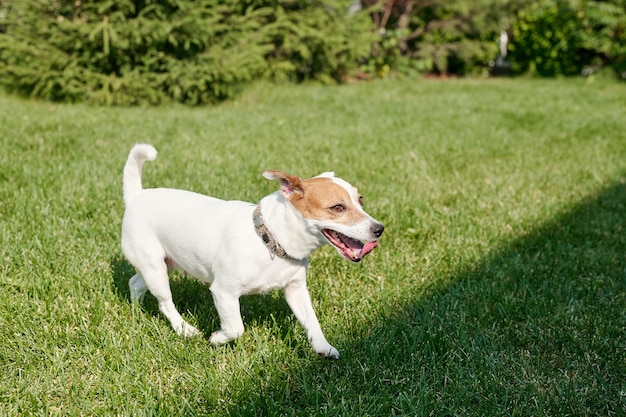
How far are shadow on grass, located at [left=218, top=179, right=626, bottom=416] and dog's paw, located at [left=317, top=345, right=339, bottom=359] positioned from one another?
1.9 inches

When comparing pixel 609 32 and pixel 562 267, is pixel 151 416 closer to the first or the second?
pixel 562 267

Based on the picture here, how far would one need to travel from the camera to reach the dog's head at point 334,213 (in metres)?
2.58

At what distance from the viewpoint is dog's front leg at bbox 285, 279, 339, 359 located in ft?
9.17

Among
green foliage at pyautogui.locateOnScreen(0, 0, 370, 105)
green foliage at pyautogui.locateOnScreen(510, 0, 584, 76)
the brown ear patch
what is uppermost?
the brown ear patch

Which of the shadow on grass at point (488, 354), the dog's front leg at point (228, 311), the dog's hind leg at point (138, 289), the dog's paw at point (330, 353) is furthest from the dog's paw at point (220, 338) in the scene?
the dog's hind leg at point (138, 289)

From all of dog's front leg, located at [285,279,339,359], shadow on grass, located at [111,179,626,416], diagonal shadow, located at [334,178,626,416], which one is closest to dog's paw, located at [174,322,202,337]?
shadow on grass, located at [111,179,626,416]

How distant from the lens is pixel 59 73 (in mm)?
8719

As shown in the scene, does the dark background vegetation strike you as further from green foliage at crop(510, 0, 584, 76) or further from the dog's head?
the dog's head

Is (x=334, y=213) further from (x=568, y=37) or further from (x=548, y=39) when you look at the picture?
(x=548, y=39)

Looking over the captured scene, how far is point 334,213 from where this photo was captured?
8.59 feet

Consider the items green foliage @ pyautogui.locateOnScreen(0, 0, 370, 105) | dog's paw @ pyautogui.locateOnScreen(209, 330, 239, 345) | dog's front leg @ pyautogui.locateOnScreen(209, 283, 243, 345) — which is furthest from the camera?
green foliage @ pyautogui.locateOnScreen(0, 0, 370, 105)

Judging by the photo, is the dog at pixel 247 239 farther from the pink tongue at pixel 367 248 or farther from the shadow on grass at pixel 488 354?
the shadow on grass at pixel 488 354

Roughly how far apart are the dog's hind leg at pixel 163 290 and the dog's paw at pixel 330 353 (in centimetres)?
68

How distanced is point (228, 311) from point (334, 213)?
2.19 ft
